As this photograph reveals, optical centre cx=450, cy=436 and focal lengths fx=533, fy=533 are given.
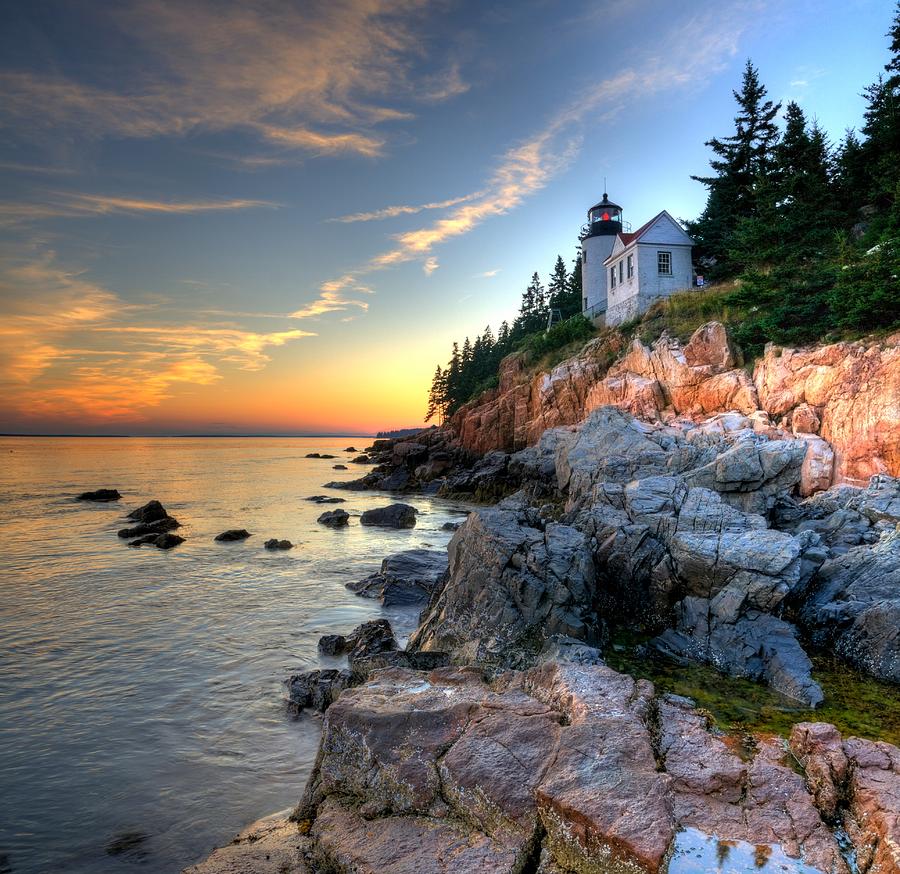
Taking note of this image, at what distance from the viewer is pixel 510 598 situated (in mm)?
11594

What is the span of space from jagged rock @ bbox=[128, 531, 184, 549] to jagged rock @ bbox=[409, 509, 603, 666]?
18436mm

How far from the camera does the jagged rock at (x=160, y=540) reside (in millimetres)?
26125

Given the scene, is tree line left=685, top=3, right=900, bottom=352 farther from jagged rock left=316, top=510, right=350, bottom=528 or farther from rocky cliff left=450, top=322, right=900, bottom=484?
jagged rock left=316, top=510, right=350, bottom=528

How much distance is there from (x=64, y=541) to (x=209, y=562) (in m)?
10.5

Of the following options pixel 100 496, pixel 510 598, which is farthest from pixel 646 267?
pixel 100 496

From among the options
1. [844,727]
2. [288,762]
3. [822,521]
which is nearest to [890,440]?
[822,521]

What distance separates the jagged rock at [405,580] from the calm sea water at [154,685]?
0.80 meters

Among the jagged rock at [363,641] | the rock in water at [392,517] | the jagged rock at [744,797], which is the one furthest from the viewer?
the rock in water at [392,517]

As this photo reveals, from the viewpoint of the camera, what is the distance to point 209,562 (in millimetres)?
23203

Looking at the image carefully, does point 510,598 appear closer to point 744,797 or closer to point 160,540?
point 744,797

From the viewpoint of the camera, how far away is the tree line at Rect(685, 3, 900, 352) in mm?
25719

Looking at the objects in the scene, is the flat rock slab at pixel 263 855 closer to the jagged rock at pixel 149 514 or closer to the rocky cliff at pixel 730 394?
the rocky cliff at pixel 730 394

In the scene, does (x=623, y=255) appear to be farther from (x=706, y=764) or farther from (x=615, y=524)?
(x=706, y=764)

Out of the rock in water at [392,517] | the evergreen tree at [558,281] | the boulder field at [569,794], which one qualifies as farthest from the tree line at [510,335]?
the boulder field at [569,794]
